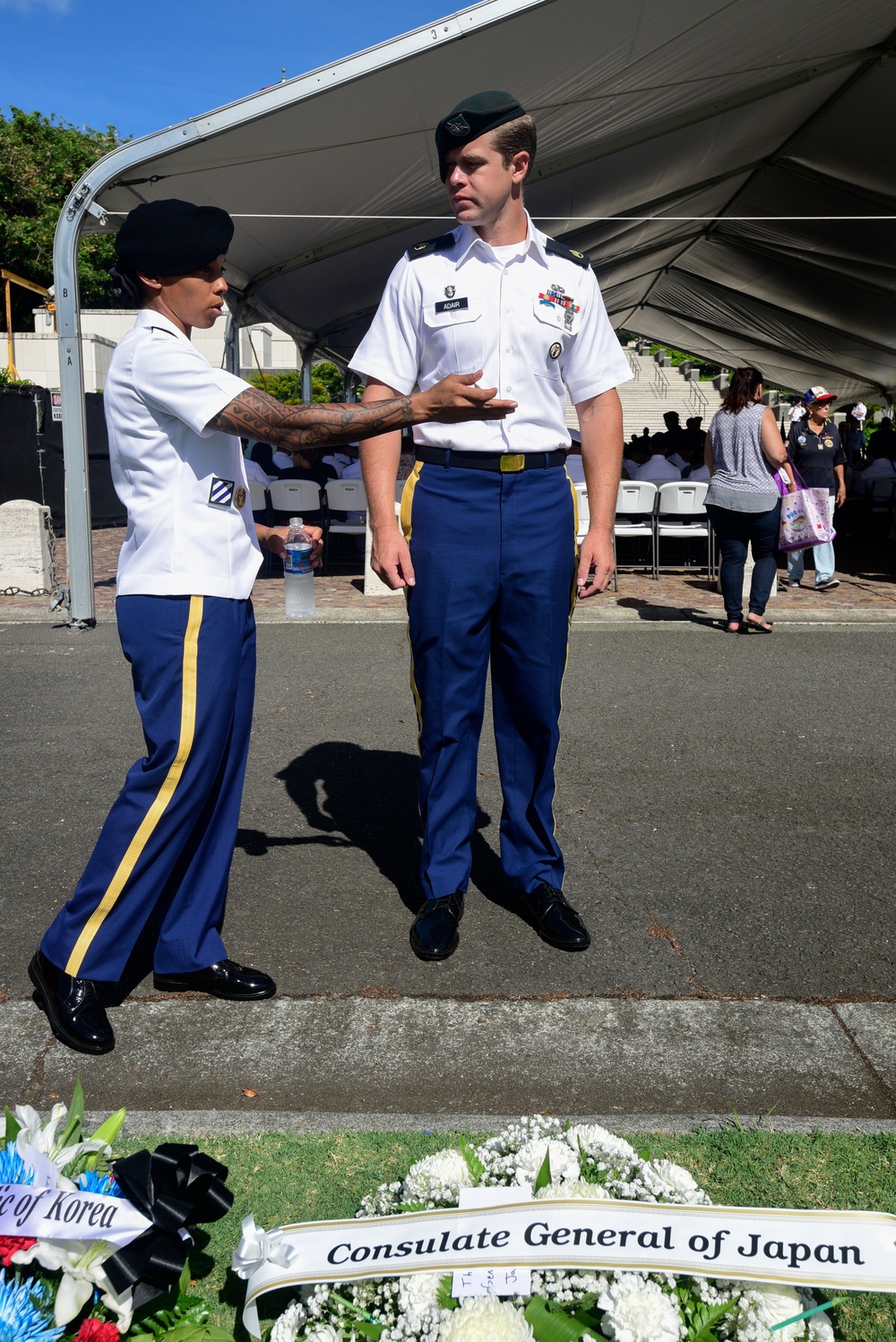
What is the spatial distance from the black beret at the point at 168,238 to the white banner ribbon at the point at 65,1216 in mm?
1980

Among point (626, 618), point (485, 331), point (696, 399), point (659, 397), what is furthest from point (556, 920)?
point (696, 399)

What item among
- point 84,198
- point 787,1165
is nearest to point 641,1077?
point 787,1165

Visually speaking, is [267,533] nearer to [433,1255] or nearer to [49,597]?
[433,1255]

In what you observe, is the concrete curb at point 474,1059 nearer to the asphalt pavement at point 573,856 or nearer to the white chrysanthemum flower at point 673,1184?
the asphalt pavement at point 573,856

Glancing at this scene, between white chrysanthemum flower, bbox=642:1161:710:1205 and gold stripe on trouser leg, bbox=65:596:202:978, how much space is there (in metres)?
1.47

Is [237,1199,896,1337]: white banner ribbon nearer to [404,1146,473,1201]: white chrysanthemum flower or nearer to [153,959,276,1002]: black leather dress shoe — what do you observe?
[404,1146,473,1201]: white chrysanthemum flower

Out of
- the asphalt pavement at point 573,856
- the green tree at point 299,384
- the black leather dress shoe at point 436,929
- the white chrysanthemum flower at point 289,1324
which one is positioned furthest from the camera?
the green tree at point 299,384

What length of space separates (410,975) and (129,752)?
269 centimetres

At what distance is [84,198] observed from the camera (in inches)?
326

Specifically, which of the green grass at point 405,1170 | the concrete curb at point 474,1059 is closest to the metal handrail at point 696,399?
the concrete curb at point 474,1059

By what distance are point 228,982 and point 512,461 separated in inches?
64.1

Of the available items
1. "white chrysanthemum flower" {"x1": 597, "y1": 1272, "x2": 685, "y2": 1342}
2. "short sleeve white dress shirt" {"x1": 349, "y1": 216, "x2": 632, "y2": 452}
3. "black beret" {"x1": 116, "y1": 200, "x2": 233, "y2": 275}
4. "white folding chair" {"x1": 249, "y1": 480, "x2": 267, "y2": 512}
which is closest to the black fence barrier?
"white folding chair" {"x1": 249, "y1": 480, "x2": 267, "y2": 512}

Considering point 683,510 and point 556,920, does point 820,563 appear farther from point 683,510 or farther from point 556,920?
point 556,920

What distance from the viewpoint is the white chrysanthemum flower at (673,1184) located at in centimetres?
188
